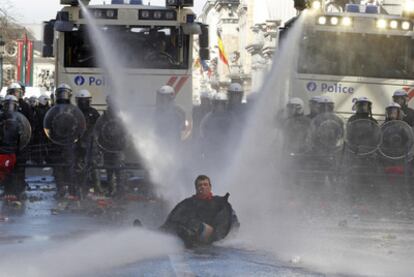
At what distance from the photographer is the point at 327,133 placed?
771 inches

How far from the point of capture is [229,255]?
11891 millimetres

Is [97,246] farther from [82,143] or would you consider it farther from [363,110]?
[363,110]

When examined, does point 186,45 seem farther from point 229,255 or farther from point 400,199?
point 229,255

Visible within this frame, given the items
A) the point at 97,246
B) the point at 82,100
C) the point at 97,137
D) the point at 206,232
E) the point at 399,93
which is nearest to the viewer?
the point at 97,246

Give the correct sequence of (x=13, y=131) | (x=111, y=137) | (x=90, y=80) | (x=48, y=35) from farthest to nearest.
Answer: (x=90, y=80) < (x=48, y=35) < (x=111, y=137) < (x=13, y=131)

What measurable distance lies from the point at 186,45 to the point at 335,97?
9.69 ft

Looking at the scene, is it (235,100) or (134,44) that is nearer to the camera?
→ (134,44)

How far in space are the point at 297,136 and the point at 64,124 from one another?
4.00 meters

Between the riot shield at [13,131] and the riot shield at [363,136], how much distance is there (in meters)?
5.53

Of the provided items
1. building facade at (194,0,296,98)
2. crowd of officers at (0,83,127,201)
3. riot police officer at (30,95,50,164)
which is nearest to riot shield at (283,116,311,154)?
crowd of officers at (0,83,127,201)

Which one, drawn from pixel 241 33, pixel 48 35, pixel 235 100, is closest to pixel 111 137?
pixel 48 35

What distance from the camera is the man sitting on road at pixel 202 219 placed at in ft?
40.5

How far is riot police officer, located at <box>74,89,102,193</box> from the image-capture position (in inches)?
771

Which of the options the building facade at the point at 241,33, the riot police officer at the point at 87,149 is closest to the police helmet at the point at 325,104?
the riot police officer at the point at 87,149
